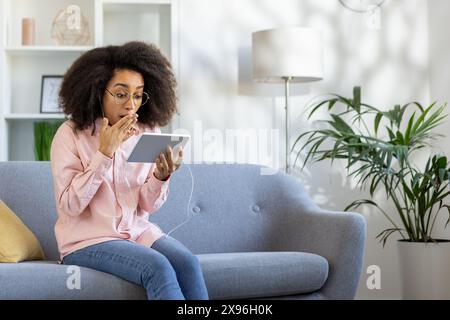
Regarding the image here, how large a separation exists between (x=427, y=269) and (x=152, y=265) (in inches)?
70.0

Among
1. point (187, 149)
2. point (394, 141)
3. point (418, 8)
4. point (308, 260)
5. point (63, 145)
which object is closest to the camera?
point (63, 145)

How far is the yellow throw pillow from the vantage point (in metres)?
2.41

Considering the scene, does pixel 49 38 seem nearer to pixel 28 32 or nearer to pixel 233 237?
pixel 28 32

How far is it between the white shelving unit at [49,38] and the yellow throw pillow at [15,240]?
1243 millimetres

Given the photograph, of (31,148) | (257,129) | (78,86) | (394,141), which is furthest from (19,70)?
(394,141)

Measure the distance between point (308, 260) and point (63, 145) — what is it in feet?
3.17

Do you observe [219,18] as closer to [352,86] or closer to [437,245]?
[352,86]

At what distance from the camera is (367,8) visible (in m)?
4.00

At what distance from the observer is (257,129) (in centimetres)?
389

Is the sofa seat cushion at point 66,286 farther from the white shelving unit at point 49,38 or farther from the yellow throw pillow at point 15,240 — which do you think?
the white shelving unit at point 49,38

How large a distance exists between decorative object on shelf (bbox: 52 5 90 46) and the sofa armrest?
175cm

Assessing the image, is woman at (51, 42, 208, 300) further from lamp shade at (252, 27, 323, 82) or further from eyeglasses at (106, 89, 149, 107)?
lamp shade at (252, 27, 323, 82)

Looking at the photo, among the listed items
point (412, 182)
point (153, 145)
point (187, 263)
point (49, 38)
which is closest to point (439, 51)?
point (412, 182)
